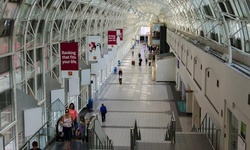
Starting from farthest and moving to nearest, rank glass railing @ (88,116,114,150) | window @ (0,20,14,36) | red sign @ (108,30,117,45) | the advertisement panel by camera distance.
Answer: red sign @ (108,30,117,45), the advertisement panel, window @ (0,20,14,36), glass railing @ (88,116,114,150)

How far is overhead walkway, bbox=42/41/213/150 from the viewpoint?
43.1 feet

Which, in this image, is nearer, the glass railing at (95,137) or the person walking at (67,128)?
the glass railing at (95,137)

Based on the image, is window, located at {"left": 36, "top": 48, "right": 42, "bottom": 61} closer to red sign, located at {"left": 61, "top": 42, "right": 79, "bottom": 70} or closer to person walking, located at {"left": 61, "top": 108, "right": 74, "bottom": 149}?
red sign, located at {"left": 61, "top": 42, "right": 79, "bottom": 70}

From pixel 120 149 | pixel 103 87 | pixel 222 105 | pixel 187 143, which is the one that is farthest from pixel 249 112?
pixel 103 87

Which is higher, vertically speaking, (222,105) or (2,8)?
(2,8)

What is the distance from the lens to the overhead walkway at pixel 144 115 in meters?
13.1

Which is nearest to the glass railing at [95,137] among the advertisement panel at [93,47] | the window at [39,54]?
the window at [39,54]

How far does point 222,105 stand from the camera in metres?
11.8

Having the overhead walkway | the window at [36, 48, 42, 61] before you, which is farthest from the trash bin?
the window at [36, 48, 42, 61]

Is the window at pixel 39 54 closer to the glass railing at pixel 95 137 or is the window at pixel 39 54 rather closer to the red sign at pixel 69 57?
the red sign at pixel 69 57

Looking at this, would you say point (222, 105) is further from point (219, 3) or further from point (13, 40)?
point (13, 40)

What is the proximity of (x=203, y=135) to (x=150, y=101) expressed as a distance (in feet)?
54.3

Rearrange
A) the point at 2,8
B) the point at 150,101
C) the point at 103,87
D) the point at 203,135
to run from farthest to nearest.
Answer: the point at 103,87
the point at 150,101
the point at 203,135
the point at 2,8

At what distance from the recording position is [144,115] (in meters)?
25.9
